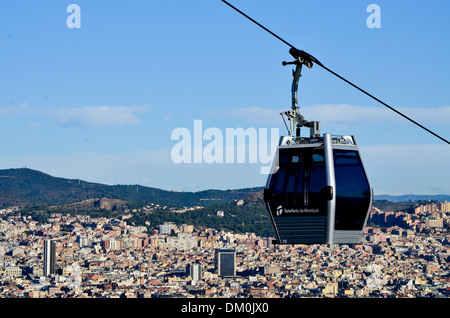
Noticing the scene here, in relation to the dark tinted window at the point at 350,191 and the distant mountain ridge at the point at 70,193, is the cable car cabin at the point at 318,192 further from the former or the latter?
the distant mountain ridge at the point at 70,193

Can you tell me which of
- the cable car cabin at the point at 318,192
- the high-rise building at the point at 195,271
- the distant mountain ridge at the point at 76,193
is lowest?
the high-rise building at the point at 195,271

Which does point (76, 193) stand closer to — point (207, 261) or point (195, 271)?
point (207, 261)

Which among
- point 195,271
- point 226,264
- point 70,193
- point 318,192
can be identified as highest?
point 70,193

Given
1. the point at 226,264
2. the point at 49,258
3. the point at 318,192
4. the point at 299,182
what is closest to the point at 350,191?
the point at 318,192

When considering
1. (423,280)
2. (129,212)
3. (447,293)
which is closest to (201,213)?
(129,212)

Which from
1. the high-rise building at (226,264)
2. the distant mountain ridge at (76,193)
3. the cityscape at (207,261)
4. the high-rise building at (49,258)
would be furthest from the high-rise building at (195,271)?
the distant mountain ridge at (76,193)
